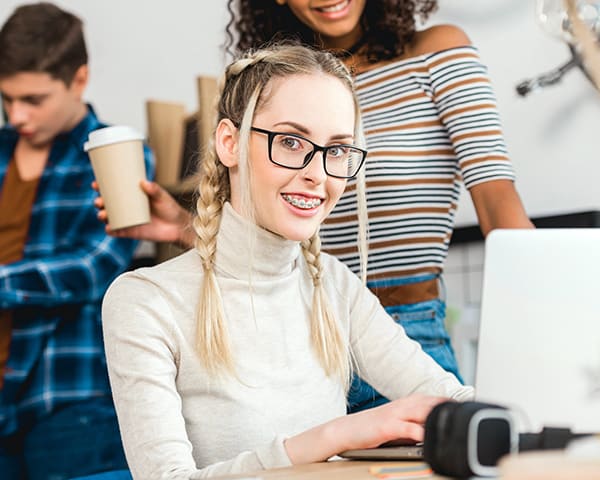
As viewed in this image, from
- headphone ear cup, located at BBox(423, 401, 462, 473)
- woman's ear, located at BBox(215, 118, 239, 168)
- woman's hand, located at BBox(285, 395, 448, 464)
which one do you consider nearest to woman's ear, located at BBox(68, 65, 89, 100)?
woman's ear, located at BBox(215, 118, 239, 168)

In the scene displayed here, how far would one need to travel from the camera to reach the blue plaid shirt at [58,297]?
2.13 metres

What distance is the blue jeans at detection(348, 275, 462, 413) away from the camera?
4.68ft

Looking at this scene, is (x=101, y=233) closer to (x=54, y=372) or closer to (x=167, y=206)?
(x=54, y=372)

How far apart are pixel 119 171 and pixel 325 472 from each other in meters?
0.83

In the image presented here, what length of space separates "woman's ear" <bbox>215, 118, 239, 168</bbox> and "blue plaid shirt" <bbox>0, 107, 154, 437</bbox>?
3.16 ft

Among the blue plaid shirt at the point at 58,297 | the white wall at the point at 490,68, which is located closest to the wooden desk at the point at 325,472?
the blue plaid shirt at the point at 58,297

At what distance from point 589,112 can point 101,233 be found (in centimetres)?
125

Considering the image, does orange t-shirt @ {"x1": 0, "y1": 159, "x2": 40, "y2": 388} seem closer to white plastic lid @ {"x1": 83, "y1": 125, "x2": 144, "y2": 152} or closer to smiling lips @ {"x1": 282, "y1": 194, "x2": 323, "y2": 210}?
white plastic lid @ {"x1": 83, "y1": 125, "x2": 144, "y2": 152}

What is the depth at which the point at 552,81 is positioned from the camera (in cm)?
227

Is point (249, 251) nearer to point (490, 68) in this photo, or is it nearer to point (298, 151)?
point (298, 151)

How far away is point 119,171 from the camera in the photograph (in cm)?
155

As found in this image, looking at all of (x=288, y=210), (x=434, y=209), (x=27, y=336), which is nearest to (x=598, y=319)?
(x=288, y=210)

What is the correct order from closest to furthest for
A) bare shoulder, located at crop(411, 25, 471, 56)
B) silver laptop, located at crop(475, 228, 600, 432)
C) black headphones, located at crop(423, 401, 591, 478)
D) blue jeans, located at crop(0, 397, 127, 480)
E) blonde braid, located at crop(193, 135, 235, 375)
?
black headphones, located at crop(423, 401, 591, 478) < silver laptop, located at crop(475, 228, 600, 432) < blonde braid, located at crop(193, 135, 235, 375) < bare shoulder, located at crop(411, 25, 471, 56) < blue jeans, located at crop(0, 397, 127, 480)

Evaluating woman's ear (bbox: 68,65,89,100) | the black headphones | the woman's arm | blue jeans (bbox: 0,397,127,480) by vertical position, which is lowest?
blue jeans (bbox: 0,397,127,480)
